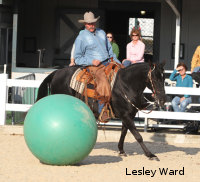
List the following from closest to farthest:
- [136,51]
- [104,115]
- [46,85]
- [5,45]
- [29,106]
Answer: [104,115]
[46,85]
[29,106]
[136,51]
[5,45]

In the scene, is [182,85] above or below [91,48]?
below

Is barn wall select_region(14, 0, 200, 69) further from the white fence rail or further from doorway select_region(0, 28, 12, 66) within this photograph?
the white fence rail

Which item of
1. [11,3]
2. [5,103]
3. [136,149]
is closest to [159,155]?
[136,149]

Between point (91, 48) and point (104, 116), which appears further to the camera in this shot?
point (91, 48)

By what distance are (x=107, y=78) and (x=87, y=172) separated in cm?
215

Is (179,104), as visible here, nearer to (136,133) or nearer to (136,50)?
(136,50)

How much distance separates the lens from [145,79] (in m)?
10.8

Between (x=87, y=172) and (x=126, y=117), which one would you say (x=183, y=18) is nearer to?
(x=126, y=117)

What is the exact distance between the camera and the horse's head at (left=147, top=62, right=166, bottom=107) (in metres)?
10.6

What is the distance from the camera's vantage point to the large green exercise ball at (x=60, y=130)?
9359mm

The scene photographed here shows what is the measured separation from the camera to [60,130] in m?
9.35

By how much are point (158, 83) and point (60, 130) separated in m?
1.98

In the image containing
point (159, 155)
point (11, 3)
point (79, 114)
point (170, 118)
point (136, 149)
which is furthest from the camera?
point (11, 3)

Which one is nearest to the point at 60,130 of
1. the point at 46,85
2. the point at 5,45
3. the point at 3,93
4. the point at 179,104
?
the point at 46,85
